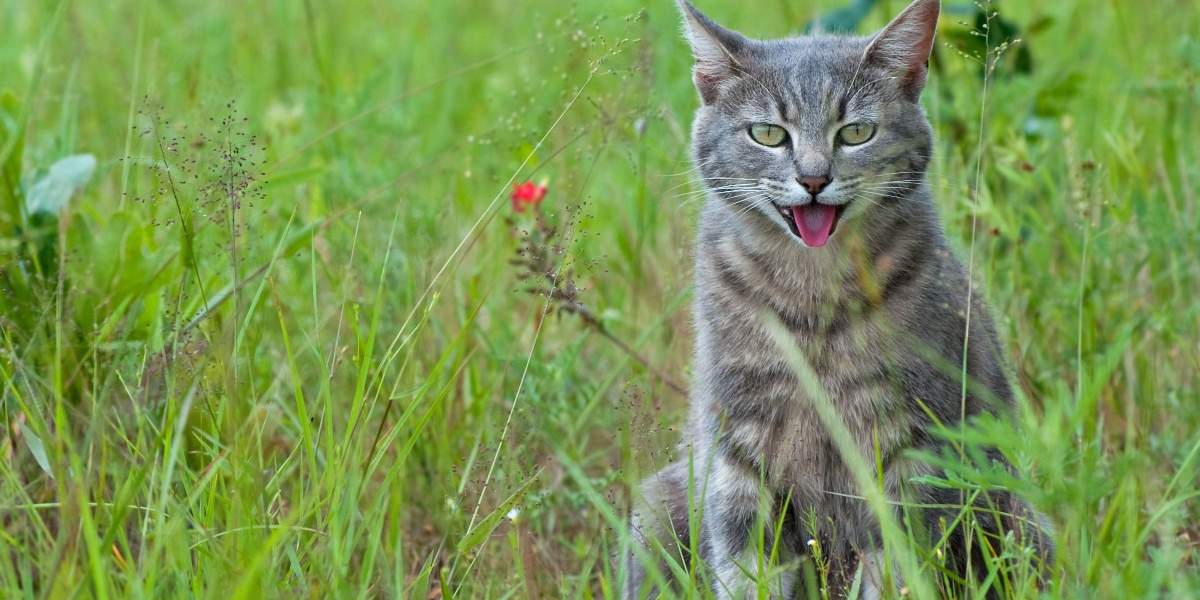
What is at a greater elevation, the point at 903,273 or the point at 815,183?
the point at 815,183

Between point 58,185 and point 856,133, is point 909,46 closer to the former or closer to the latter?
point 856,133

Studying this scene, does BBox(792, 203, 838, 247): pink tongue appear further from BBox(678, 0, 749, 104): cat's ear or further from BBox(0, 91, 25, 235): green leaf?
BBox(0, 91, 25, 235): green leaf

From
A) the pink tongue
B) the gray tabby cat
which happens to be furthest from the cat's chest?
the pink tongue

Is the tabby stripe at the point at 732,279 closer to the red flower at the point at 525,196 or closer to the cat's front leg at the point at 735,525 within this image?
the cat's front leg at the point at 735,525

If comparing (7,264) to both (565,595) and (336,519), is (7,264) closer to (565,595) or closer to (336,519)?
(336,519)

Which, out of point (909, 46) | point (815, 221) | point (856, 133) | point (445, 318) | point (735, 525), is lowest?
point (735, 525)

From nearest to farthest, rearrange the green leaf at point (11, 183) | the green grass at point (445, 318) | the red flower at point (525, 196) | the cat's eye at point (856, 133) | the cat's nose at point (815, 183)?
the green grass at point (445, 318) < the cat's nose at point (815, 183) < the cat's eye at point (856, 133) < the green leaf at point (11, 183) < the red flower at point (525, 196)

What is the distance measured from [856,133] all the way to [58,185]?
1.88 metres

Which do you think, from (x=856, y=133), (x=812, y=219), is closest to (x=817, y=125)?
(x=856, y=133)

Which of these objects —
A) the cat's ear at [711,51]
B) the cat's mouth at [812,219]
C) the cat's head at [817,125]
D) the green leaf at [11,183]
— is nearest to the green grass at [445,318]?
the green leaf at [11,183]

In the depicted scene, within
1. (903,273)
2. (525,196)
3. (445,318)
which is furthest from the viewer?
(445,318)

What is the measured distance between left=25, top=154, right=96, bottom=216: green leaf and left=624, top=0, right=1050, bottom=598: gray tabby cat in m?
1.49

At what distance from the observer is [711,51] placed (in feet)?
10.4

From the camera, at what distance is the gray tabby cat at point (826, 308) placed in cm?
290
